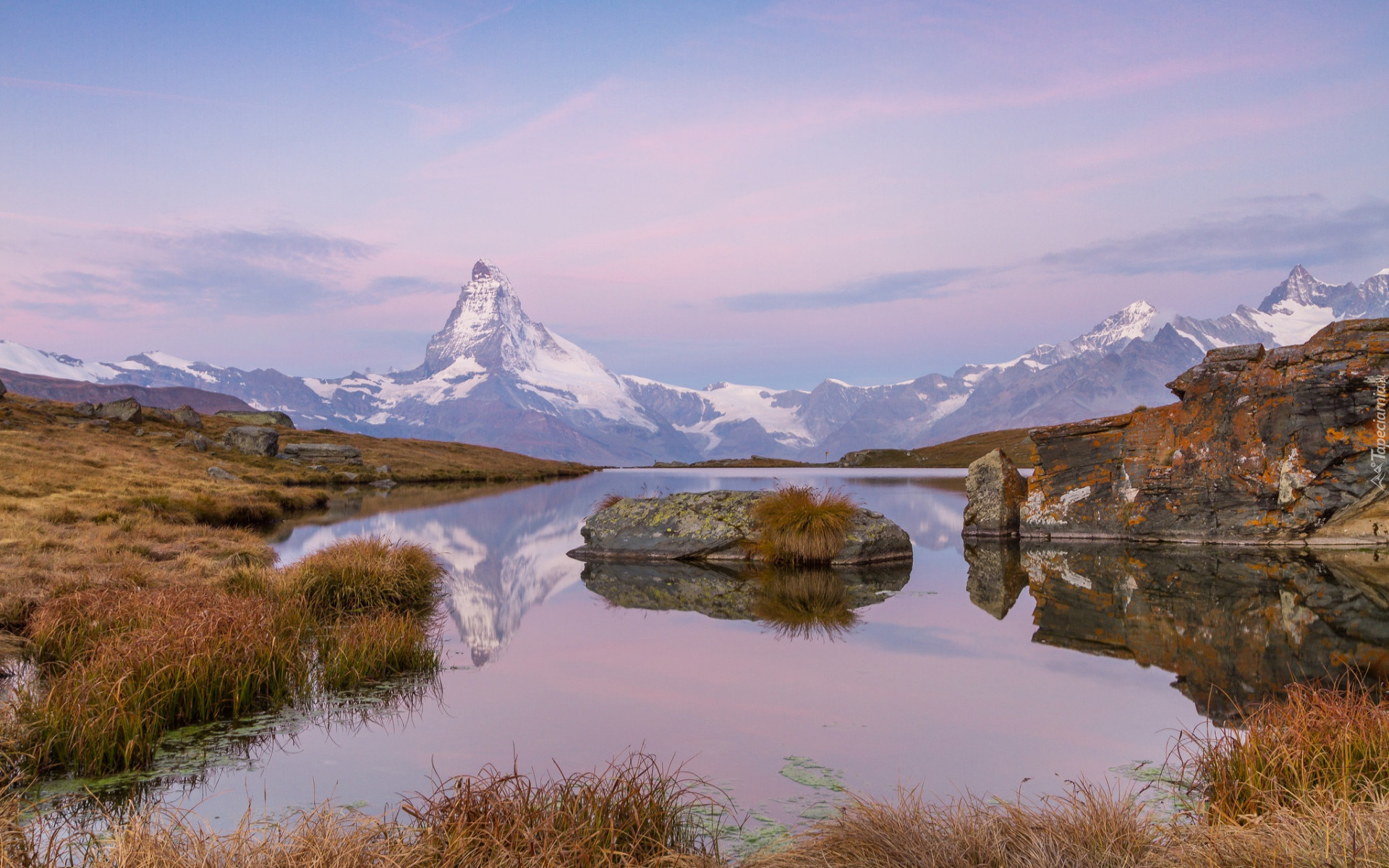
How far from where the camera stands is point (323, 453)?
6631 cm

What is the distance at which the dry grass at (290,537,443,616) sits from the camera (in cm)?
1226

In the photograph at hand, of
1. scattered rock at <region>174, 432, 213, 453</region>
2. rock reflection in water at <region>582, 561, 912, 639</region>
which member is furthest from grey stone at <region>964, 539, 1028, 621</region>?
scattered rock at <region>174, 432, 213, 453</region>

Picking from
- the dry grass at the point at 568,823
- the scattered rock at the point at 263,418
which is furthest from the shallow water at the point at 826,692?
the scattered rock at the point at 263,418

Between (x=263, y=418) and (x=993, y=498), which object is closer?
(x=993, y=498)

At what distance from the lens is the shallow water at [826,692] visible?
5820 millimetres

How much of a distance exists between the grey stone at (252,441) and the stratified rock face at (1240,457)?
182 ft

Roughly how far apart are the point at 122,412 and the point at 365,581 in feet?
206

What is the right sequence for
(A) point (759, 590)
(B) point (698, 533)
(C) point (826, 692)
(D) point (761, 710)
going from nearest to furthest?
(D) point (761, 710) < (C) point (826, 692) < (A) point (759, 590) < (B) point (698, 533)

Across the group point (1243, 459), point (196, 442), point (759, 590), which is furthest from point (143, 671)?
point (196, 442)

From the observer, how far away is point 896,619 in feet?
37.8

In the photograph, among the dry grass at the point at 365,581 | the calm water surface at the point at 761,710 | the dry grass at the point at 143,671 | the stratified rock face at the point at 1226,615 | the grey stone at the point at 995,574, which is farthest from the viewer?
the grey stone at the point at 995,574

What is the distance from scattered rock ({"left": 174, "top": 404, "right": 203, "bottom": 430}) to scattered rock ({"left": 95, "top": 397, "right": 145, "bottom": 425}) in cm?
519

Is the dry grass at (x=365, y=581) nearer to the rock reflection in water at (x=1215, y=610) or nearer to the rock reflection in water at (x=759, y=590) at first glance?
the rock reflection in water at (x=759, y=590)

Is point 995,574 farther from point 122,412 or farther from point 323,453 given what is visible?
point 122,412
